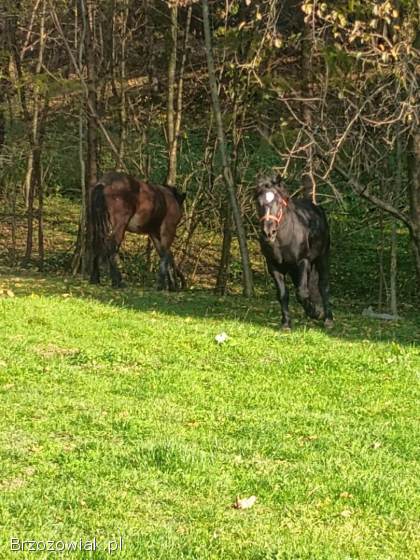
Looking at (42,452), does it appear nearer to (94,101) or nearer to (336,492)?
(336,492)

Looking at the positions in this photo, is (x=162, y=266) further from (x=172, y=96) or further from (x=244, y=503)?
(x=244, y=503)

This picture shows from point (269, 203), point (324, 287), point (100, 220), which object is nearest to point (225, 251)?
point (100, 220)

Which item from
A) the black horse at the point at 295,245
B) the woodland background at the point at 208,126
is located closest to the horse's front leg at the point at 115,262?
the woodland background at the point at 208,126

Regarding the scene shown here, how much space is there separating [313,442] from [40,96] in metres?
16.4

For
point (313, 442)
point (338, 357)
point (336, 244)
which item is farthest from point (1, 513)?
point (336, 244)

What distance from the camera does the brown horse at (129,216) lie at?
16.3 metres

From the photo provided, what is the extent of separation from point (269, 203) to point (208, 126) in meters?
10.8

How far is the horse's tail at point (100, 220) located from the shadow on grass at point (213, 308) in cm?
77

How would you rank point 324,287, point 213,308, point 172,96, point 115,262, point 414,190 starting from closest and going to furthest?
point 324,287, point 213,308, point 414,190, point 115,262, point 172,96

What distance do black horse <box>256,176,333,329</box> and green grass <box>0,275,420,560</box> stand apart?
967 millimetres

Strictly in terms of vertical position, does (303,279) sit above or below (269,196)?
below

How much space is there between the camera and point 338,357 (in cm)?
984

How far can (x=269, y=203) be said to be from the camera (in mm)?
11016

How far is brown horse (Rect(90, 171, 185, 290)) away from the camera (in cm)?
1631
